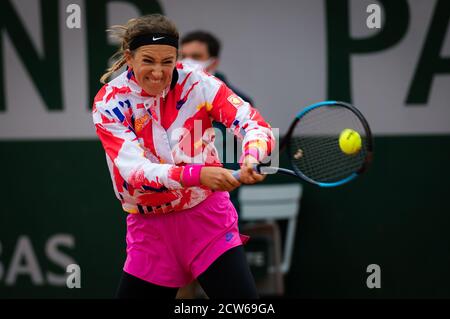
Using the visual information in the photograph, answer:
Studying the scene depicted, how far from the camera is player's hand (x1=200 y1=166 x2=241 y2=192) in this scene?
2795 millimetres

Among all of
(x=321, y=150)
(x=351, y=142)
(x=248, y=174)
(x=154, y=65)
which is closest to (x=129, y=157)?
(x=154, y=65)

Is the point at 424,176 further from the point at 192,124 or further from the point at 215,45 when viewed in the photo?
the point at 192,124

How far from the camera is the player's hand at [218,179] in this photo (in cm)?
279

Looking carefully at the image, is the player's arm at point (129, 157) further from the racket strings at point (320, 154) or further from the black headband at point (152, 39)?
the racket strings at point (320, 154)

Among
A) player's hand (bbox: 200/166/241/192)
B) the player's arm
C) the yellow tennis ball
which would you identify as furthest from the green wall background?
player's hand (bbox: 200/166/241/192)

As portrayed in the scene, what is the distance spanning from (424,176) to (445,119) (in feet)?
1.30

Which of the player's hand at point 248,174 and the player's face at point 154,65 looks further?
the player's face at point 154,65

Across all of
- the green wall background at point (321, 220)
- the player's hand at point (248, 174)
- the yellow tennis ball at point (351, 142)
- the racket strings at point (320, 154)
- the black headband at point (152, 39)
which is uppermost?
the black headband at point (152, 39)

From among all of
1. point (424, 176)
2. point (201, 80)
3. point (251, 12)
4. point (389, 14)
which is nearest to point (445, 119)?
point (424, 176)

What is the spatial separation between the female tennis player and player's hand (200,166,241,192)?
0.07 meters

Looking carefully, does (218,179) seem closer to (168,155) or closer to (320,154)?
(168,155)

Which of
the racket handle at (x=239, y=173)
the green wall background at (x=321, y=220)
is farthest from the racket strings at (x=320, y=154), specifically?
the green wall background at (x=321, y=220)

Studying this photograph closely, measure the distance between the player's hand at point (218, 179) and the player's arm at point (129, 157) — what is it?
0.30ft

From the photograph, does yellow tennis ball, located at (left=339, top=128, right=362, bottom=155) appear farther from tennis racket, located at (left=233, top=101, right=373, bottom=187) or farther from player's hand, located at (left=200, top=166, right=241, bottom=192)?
player's hand, located at (left=200, top=166, right=241, bottom=192)
